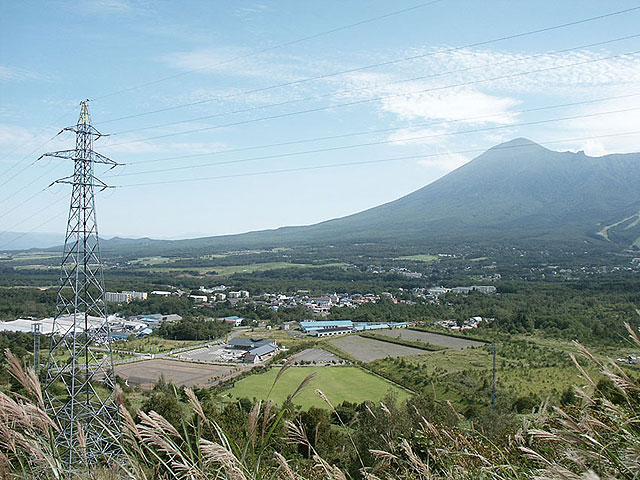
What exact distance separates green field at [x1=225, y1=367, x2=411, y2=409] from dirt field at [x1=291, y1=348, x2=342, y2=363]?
76.6 inches

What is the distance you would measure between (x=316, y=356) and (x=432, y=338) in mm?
8231

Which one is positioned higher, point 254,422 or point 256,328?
point 254,422

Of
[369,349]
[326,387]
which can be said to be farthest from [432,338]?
[326,387]

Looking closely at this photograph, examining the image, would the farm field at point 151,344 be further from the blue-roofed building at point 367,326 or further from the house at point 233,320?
the blue-roofed building at point 367,326

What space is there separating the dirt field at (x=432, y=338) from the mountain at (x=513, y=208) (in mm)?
72705

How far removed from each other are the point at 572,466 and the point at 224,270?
90.2 m

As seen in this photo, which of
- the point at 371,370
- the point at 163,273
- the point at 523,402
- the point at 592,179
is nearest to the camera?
the point at 523,402

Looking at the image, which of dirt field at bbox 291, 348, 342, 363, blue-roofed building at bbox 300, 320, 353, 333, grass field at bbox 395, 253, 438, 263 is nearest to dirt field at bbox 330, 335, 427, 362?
dirt field at bbox 291, 348, 342, 363

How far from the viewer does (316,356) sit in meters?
27.2

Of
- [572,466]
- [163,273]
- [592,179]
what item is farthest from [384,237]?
[572,466]

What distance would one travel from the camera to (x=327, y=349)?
2912 cm

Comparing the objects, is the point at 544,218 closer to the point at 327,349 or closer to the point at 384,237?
the point at 384,237

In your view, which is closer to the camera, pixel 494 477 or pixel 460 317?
pixel 494 477

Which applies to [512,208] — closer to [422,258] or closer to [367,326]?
[422,258]
